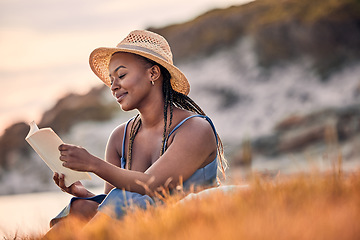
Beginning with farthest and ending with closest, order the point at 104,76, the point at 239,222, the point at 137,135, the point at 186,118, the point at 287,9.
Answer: the point at 287,9 → the point at 104,76 → the point at 137,135 → the point at 186,118 → the point at 239,222

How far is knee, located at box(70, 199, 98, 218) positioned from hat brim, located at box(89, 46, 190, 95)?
0.98m

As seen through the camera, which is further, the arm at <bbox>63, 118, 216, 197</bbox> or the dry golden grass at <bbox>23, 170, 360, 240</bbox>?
the arm at <bbox>63, 118, 216, 197</bbox>

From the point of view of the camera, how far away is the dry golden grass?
158 centimetres

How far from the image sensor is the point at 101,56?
3592mm

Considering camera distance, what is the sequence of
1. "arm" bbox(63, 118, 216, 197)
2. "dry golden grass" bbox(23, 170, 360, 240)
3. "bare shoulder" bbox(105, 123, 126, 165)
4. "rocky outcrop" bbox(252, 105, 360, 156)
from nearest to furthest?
"dry golden grass" bbox(23, 170, 360, 240) → "arm" bbox(63, 118, 216, 197) → "bare shoulder" bbox(105, 123, 126, 165) → "rocky outcrop" bbox(252, 105, 360, 156)

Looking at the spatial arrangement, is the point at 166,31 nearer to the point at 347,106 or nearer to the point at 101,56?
the point at 347,106

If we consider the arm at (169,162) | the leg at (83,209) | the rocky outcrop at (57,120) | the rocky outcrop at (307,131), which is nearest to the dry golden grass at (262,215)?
the arm at (169,162)

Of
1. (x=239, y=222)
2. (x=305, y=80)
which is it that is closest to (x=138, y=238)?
(x=239, y=222)

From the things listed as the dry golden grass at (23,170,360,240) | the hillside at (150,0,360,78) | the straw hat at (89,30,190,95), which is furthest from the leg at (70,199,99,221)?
the hillside at (150,0,360,78)

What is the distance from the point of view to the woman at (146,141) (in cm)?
267

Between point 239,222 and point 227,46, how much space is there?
20.4 meters

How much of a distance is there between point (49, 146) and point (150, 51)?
96 centimetres

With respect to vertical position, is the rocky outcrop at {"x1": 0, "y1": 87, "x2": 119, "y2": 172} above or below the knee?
below

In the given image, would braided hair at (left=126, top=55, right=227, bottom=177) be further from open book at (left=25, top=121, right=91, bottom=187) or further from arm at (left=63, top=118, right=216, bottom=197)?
open book at (left=25, top=121, right=91, bottom=187)
